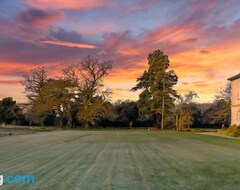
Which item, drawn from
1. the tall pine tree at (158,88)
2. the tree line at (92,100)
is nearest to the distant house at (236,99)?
the tree line at (92,100)

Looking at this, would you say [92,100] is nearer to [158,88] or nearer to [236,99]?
[158,88]

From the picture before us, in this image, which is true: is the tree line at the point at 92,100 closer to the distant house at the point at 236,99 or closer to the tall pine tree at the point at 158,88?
the tall pine tree at the point at 158,88

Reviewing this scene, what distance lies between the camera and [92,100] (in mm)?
66375

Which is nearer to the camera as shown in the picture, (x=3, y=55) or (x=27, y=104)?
(x=3, y=55)

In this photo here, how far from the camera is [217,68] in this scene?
4031 centimetres

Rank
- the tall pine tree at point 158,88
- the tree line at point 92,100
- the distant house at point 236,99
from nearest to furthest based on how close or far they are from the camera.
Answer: the distant house at point 236,99
the tree line at point 92,100
the tall pine tree at point 158,88

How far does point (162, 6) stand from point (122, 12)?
264 centimetres

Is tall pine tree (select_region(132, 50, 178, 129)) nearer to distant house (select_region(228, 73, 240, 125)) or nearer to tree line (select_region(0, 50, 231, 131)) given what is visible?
tree line (select_region(0, 50, 231, 131))

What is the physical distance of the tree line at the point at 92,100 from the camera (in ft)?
208

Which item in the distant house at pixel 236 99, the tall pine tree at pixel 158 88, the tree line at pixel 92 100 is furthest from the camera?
the tall pine tree at pixel 158 88

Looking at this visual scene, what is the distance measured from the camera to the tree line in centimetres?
6344

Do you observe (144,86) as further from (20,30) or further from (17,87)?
(20,30)

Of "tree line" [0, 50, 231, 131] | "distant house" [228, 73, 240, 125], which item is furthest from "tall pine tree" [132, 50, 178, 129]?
"distant house" [228, 73, 240, 125]

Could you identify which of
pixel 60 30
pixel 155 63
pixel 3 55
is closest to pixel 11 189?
pixel 60 30
